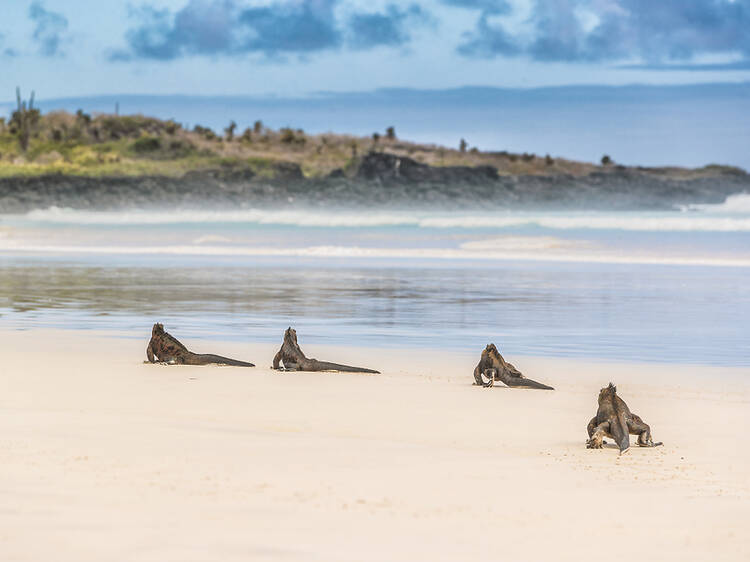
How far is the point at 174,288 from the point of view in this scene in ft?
80.1

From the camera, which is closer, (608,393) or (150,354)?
(608,393)

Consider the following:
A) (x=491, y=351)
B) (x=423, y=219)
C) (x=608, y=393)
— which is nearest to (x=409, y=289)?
(x=491, y=351)

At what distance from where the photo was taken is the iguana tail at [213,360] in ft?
41.1

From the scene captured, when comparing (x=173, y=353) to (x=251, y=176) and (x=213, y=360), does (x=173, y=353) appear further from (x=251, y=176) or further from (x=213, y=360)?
(x=251, y=176)

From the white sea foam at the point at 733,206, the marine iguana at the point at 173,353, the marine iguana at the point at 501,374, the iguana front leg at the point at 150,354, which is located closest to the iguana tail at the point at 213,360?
the marine iguana at the point at 173,353

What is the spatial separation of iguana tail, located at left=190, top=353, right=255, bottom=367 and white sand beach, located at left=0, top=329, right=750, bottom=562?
1.65 feet

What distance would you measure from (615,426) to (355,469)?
2.08 m

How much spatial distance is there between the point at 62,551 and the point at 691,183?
100443 millimetres

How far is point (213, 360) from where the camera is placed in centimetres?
1259

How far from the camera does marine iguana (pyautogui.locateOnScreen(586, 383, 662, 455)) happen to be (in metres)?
8.18

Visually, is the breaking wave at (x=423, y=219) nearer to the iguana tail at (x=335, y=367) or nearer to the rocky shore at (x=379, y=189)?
the rocky shore at (x=379, y=189)

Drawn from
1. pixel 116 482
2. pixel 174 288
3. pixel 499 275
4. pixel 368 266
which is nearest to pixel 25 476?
pixel 116 482

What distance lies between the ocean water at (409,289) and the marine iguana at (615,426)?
5244 mm

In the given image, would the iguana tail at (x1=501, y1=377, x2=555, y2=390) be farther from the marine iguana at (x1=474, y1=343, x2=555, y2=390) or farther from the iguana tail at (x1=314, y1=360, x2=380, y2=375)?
the iguana tail at (x1=314, y1=360, x2=380, y2=375)
